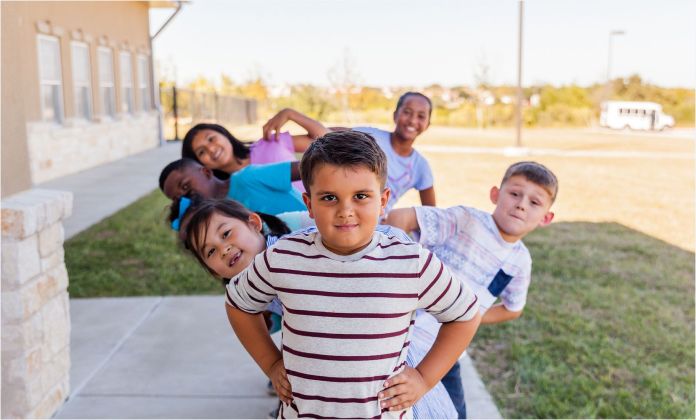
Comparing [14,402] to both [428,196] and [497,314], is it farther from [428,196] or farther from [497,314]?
[428,196]

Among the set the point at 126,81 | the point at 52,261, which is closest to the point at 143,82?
the point at 126,81

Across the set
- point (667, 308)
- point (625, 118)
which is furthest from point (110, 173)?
point (625, 118)

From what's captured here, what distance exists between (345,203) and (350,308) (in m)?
0.24

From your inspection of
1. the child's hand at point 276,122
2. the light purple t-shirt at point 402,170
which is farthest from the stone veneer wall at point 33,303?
the light purple t-shirt at point 402,170

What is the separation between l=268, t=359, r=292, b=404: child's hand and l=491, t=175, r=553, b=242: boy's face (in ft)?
3.55

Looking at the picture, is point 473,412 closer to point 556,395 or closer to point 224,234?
point 556,395

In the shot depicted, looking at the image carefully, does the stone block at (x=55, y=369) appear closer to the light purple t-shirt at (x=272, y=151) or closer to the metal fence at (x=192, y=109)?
the light purple t-shirt at (x=272, y=151)

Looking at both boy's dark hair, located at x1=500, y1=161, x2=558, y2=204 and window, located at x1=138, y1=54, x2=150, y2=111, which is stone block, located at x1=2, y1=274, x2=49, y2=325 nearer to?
boy's dark hair, located at x1=500, y1=161, x2=558, y2=204

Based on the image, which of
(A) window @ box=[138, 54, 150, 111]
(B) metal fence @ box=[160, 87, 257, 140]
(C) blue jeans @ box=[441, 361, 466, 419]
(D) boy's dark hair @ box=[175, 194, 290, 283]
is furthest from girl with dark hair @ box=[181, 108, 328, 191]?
(B) metal fence @ box=[160, 87, 257, 140]

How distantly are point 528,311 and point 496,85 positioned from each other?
31370 mm

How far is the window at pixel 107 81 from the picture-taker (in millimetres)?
14459

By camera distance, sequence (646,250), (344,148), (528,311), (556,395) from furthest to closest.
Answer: (646,250) < (528,311) < (556,395) < (344,148)

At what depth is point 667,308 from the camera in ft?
16.2

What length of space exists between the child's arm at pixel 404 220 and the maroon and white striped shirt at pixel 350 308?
2.59 feet
